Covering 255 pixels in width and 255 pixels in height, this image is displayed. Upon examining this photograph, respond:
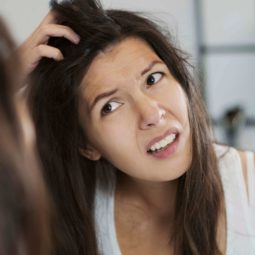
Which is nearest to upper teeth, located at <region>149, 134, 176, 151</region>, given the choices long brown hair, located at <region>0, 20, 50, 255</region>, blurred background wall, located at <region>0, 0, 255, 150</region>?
long brown hair, located at <region>0, 20, 50, 255</region>

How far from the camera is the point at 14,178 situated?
17.7 inches

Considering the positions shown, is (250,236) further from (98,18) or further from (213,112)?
(213,112)

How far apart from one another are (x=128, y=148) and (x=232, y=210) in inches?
11.1

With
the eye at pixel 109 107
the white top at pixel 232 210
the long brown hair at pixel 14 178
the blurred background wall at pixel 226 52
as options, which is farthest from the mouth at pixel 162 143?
the blurred background wall at pixel 226 52

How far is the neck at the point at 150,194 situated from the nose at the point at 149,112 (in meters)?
0.23

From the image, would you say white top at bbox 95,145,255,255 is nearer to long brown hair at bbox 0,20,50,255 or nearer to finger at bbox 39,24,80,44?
finger at bbox 39,24,80,44

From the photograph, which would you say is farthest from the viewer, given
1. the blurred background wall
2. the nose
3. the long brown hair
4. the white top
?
the blurred background wall

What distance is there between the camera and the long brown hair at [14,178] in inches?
17.5

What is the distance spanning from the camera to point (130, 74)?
992 mm

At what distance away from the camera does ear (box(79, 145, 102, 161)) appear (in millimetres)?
1107

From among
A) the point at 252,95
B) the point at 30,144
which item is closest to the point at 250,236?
the point at 30,144

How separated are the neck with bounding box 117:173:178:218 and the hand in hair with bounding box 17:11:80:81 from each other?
38cm

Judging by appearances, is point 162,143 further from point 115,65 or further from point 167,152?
point 115,65

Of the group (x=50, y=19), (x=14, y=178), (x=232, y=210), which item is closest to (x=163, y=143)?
(x=232, y=210)
